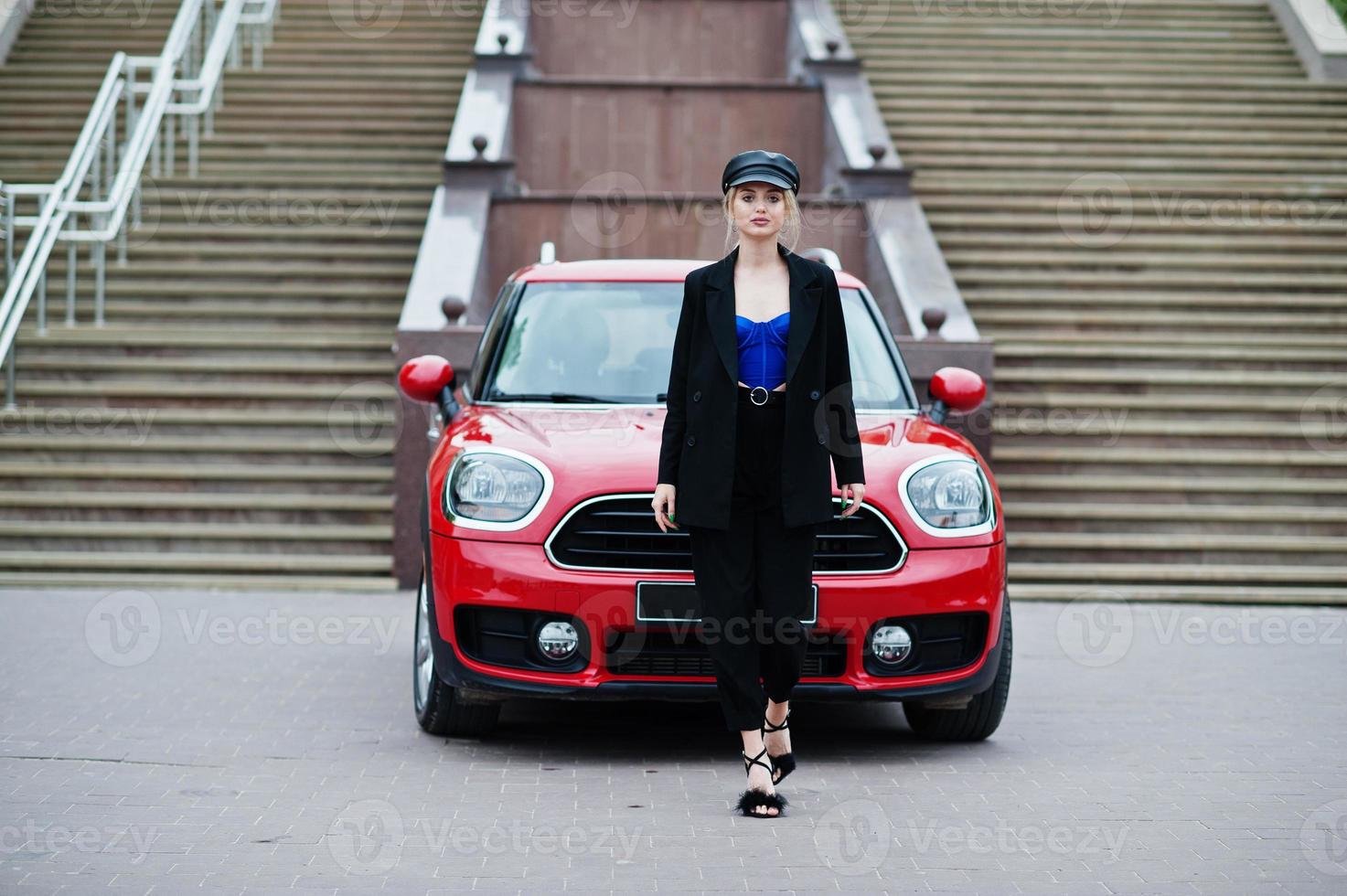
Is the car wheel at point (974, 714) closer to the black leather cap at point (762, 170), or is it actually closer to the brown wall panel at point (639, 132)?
the black leather cap at point (762, 170)

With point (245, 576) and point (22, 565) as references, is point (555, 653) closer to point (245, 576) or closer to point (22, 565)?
point (245, 576)

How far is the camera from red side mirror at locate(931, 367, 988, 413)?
6.89m

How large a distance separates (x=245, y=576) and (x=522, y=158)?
8.44 m

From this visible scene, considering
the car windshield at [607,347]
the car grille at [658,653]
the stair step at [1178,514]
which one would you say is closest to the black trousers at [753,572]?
the car grille at [658,653]

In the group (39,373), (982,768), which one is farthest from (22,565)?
(982,768)

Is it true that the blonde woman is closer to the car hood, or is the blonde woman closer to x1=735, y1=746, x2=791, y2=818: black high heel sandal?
x1=735, y1=746, x2=791, y2=818: black high heel sandal

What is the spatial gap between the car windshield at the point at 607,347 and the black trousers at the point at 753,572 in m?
1.58

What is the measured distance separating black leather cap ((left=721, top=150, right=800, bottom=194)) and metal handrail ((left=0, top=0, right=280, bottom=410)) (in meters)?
8.30

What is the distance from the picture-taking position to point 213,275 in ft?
47.8

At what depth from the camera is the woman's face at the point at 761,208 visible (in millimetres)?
5434

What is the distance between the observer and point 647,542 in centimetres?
605

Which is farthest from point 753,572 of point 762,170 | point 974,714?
point 974,714

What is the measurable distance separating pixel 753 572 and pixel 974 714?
5.27 feet

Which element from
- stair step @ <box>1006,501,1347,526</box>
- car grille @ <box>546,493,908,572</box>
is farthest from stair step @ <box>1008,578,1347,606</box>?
car grille @ <box>546,493,908,572</box>
